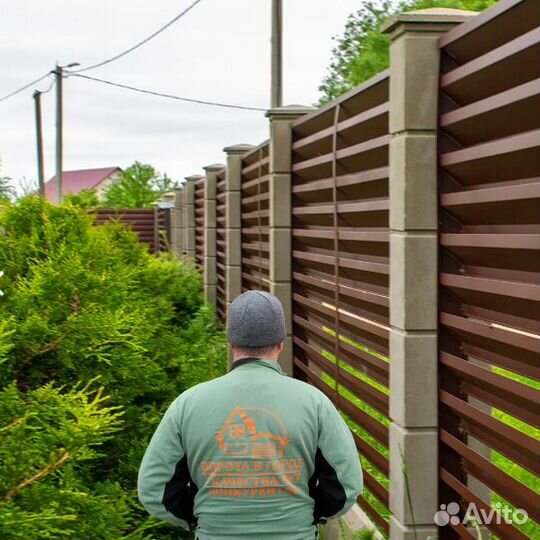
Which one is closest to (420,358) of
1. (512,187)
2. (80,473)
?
(512,187)

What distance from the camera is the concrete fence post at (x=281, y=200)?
7.68 meters

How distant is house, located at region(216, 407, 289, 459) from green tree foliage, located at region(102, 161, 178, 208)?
145 feet

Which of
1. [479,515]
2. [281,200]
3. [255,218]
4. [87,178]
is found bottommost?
[479,515]

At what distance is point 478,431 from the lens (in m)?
3.72

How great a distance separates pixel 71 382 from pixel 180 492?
6.66ft

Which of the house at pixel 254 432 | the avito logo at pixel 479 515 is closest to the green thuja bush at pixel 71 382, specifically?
the house at pixel 254 432

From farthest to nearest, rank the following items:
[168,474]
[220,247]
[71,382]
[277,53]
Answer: [277,53] < [220,247] < [71,382] < [168,474]

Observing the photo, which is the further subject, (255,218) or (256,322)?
(255,218)

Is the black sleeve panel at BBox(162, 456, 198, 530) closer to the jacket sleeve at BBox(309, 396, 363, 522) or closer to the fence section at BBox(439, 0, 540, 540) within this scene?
the jacket sleeve at BBox(309, 396, 363, 522)

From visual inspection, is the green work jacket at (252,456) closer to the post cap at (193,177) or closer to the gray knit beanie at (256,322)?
the gray knit beanie at (256,322)

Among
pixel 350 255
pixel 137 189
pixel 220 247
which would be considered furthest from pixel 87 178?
pixel 350 255

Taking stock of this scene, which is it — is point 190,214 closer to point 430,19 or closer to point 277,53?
point 277,53

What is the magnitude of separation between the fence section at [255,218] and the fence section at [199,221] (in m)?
5.96

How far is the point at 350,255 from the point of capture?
5570mm
